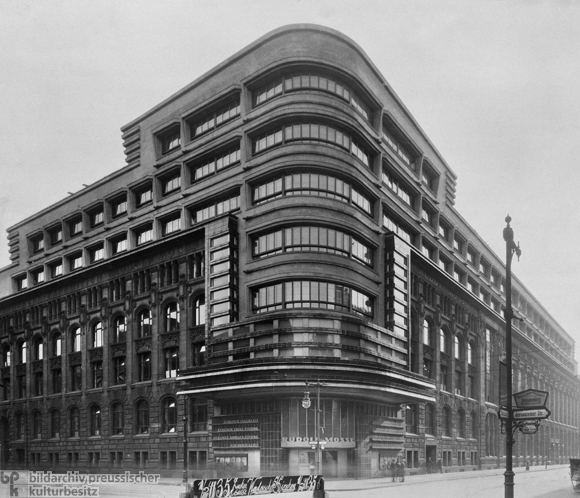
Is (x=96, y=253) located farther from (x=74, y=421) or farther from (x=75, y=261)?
(x=74, y=421)

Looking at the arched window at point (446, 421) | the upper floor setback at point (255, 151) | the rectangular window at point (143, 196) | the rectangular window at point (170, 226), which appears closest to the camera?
the upper floor setback at point (255, 151)

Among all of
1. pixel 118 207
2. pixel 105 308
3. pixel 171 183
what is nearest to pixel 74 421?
pixel 105 308

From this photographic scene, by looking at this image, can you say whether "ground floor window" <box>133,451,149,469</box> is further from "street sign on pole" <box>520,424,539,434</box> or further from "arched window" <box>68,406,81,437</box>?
"street sign on pole" <box>520,424,539,434</box>

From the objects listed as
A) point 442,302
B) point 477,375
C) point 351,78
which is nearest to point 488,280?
point 477,375

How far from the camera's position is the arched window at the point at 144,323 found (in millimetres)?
70000

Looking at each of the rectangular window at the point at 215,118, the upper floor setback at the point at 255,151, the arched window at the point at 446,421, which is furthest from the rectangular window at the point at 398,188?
the arched window at the point at 446,421

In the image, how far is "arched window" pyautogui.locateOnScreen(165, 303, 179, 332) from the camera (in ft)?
221

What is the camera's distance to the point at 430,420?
76.1 m

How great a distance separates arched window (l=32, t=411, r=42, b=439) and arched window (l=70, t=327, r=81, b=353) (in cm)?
990

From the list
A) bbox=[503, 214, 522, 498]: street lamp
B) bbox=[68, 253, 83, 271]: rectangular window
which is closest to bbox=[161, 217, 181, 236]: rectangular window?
bbox=[68, 253, 83, 271]: rectangular window

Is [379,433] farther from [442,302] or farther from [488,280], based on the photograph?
[488,280]

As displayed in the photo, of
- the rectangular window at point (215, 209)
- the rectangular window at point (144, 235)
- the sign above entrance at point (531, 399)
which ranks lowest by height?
the sign above entrance at point (531, 399)

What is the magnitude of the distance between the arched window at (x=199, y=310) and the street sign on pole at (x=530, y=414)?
143 ft

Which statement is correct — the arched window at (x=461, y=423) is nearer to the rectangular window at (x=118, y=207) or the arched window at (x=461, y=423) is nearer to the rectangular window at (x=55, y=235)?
the rectangular window at (x=118, y=207)
